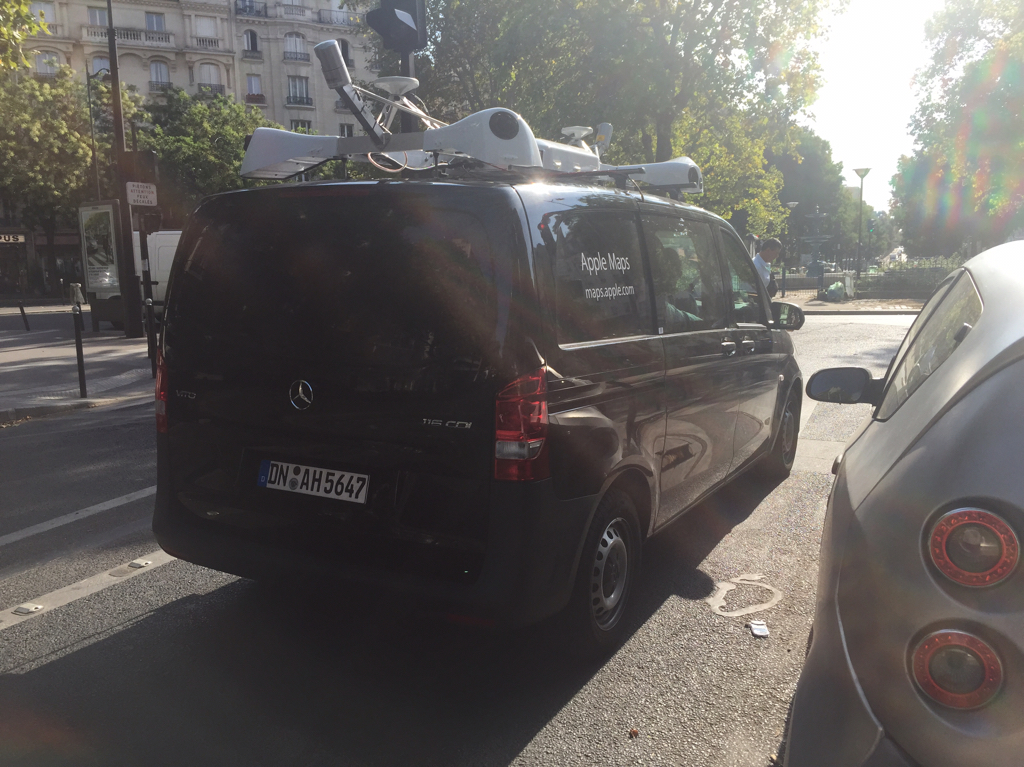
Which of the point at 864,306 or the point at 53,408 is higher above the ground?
the point at 53,408

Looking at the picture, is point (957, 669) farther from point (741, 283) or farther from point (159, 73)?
point (159, 73)

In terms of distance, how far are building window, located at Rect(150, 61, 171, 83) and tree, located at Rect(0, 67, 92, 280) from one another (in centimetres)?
1555

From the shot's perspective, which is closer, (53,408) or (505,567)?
(505,567)

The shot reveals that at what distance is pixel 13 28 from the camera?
1213 centimetres

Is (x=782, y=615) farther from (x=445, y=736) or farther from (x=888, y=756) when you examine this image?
(x=888, y=756)

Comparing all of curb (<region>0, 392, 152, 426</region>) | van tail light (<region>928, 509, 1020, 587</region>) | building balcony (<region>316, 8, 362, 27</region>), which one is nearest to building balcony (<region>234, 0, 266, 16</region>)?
building balcony (<region>316, 8, 362, 27</region>)

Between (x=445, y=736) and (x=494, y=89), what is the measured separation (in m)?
33.8

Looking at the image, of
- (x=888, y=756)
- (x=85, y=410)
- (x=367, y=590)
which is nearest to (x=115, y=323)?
(x=85, y=410)

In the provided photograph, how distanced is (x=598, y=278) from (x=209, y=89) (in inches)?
2627

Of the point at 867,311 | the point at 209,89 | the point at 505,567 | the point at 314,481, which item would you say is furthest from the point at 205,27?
the point at 505,567

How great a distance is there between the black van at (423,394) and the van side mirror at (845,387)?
2.43 ft

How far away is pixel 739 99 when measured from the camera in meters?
25.4

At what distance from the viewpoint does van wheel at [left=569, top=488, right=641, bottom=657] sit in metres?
3.44

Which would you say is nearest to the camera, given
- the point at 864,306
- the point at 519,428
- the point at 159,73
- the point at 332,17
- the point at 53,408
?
the point at 519,428
